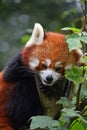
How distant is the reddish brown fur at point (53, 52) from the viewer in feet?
13.5

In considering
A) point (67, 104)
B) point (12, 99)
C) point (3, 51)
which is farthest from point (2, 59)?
point (67, 104)

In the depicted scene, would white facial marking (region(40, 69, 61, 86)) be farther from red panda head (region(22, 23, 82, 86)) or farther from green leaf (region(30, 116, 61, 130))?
green leaf (region(30, 116, 61, 130))

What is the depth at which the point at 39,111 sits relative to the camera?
425cm

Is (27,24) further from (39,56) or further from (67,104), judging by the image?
(67,104)

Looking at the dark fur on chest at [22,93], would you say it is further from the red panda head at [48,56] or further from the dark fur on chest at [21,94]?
the red panda head at [48,56]

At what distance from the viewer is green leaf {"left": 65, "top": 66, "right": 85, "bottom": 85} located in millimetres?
3451

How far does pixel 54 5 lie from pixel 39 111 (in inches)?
202

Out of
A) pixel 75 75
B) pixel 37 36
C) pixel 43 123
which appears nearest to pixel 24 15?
pixel 37 36

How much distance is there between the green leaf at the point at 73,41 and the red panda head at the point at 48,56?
607 mm

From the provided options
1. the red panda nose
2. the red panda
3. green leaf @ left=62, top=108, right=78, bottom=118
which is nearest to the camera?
green leaf @ left=62, top=108, right=78, bottom=118

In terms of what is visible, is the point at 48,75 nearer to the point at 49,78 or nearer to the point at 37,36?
the point at 49,78

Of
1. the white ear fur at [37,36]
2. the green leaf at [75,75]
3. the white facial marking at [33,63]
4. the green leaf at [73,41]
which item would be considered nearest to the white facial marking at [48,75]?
the white facial marking at [33,63]

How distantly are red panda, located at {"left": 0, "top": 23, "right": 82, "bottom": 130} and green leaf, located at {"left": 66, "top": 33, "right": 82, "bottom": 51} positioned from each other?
2.22 feet

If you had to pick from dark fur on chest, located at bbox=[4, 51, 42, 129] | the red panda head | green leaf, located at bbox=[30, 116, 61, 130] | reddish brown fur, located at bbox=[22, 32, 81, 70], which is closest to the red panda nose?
the red panda head
